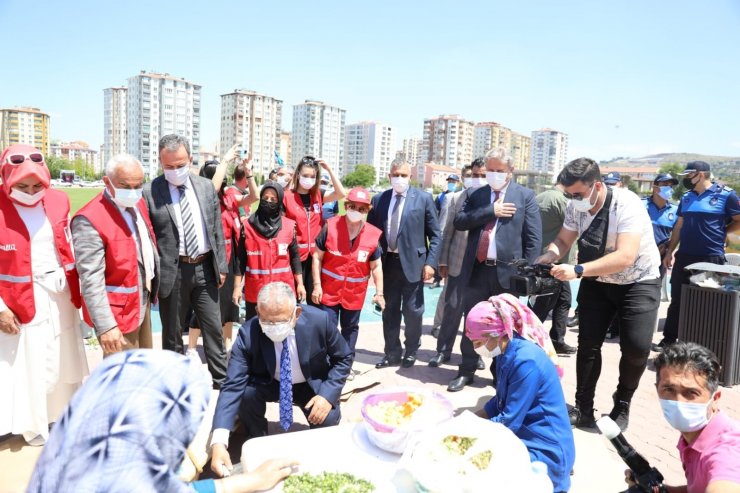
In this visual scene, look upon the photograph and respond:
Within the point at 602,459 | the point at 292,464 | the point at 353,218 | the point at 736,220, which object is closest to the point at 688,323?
the point at 736,220

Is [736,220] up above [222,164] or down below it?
below

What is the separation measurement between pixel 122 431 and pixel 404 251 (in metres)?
4.21

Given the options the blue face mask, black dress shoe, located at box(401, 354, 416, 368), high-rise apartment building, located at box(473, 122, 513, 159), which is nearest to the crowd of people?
black dress shoe, located at box(401, 354, 416, 368)

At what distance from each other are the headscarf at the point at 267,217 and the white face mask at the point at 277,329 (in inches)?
71.6

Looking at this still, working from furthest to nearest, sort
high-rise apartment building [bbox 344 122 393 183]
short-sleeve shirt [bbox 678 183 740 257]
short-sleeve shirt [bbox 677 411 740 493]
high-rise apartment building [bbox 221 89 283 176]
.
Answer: high-rise apartment building [bbox 344 122 393 183] < high-rise apartment building [bbox 221 89 283 176] < short-sleeve shirt [bbox 678 183 740 257] < short-sleeve shirt [bbox 677 411 740 493]

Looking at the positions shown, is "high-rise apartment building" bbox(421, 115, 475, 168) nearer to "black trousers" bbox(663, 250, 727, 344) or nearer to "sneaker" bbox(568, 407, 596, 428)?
"black trousers" bbox(663, 250, 727, 344)

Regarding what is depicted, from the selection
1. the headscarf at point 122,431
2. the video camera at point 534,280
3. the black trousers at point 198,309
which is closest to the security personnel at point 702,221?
the video camera at point 534,280

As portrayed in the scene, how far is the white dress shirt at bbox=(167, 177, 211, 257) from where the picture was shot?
4.18m

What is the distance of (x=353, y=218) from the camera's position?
196 inches

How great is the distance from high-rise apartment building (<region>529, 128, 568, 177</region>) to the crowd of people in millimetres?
147769

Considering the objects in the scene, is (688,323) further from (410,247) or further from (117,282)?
(117,282)

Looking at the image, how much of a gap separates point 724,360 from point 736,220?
171 cm

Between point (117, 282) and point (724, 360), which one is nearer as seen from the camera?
point (117, 282)

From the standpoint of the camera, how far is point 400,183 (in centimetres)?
537
